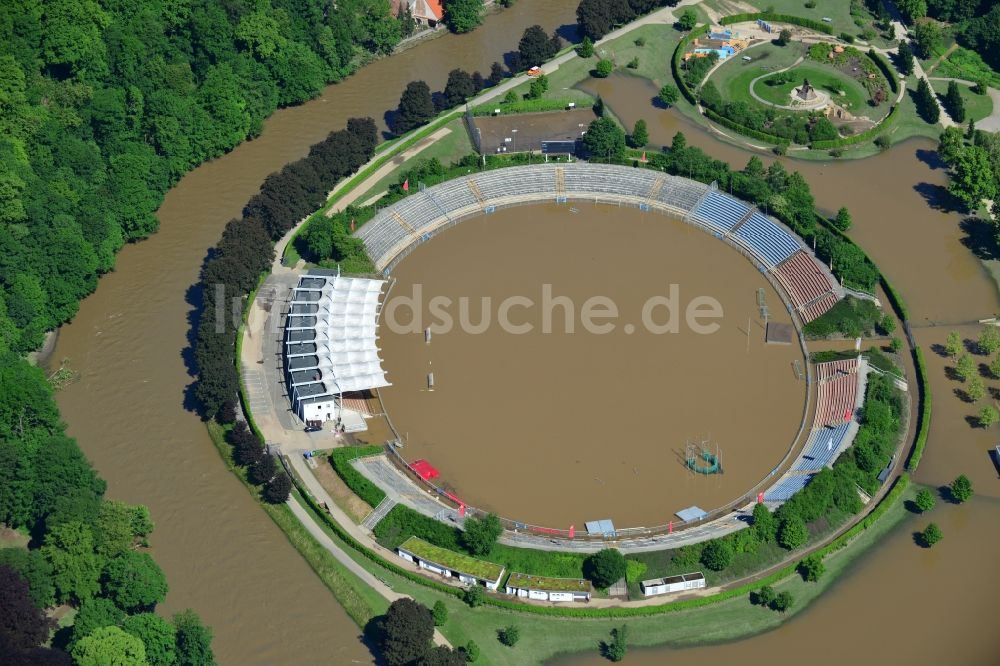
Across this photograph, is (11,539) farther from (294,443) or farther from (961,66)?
(961,66)

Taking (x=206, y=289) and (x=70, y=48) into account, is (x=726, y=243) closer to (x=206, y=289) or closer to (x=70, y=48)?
(x=206, y=289)

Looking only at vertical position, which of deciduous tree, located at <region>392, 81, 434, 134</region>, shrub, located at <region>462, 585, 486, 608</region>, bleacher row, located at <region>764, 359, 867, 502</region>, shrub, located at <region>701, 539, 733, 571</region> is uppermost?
deciduous tree, located at <region>392, 81, 434, 134</region>

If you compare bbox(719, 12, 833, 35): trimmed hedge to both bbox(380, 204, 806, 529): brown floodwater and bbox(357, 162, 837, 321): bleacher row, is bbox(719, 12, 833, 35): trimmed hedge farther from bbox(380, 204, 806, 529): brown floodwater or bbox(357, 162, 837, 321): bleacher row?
bbox(380, 204, 806, 529): brown floodwater

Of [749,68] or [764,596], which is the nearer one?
[764,596]

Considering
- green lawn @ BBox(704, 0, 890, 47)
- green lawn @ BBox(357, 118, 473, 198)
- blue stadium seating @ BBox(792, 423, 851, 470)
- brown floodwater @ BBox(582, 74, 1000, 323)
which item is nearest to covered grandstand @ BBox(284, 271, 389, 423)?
green lawn @ BBox(357, 118, 473, 198)

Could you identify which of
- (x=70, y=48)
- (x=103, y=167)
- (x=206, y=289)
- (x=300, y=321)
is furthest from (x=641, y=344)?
(x=70, y=48)

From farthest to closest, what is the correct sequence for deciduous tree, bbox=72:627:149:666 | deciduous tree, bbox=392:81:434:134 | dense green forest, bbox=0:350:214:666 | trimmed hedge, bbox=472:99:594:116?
trimmed hedge, bbox=472:99:594:116 → deciduous tree, bbox=392:81:434:134 → dense green forest, bbox=0:350:214:666 → deciduous tree, bbox=72:627:149:666

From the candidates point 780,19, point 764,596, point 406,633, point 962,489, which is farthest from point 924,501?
point 780,19

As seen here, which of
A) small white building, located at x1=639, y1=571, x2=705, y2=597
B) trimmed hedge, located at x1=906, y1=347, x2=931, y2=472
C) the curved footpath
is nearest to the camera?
small white building, located at x1=639, y1=571, x2=705, y2=597
